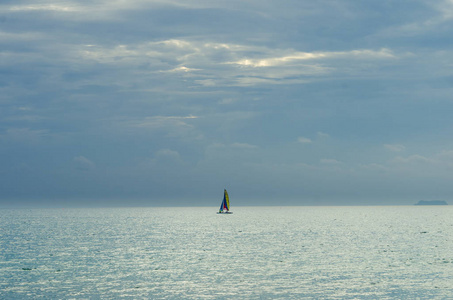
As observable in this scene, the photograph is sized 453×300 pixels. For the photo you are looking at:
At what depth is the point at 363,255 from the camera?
97125mm

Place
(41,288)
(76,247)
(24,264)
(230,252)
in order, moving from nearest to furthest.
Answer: (41,288) < (24,264) < (230,252) < (76,247)

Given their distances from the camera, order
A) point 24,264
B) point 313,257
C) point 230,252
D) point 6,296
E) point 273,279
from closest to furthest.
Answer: point 6,296 → point 273,279 → point 24,264 → point 313,257 → point 230,252

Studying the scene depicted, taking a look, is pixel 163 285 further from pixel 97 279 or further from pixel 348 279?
pixel 348 279

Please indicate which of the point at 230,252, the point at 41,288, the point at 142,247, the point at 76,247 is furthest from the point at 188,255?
the point at 41,288

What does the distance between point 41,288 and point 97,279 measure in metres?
8.20

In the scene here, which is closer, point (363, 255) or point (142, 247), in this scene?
point (363, 255)

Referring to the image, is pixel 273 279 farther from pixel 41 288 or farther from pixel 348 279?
pixel 41 288

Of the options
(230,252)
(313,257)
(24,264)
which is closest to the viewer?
(24,264)

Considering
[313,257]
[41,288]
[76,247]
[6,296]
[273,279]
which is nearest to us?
[6,296]

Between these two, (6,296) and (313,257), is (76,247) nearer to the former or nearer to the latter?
(313,257)

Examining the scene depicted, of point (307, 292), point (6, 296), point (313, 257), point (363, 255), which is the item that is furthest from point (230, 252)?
point (6, 296)

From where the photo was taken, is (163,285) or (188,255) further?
(188,255)

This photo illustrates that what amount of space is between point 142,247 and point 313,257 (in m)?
42.9

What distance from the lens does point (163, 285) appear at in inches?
2420
